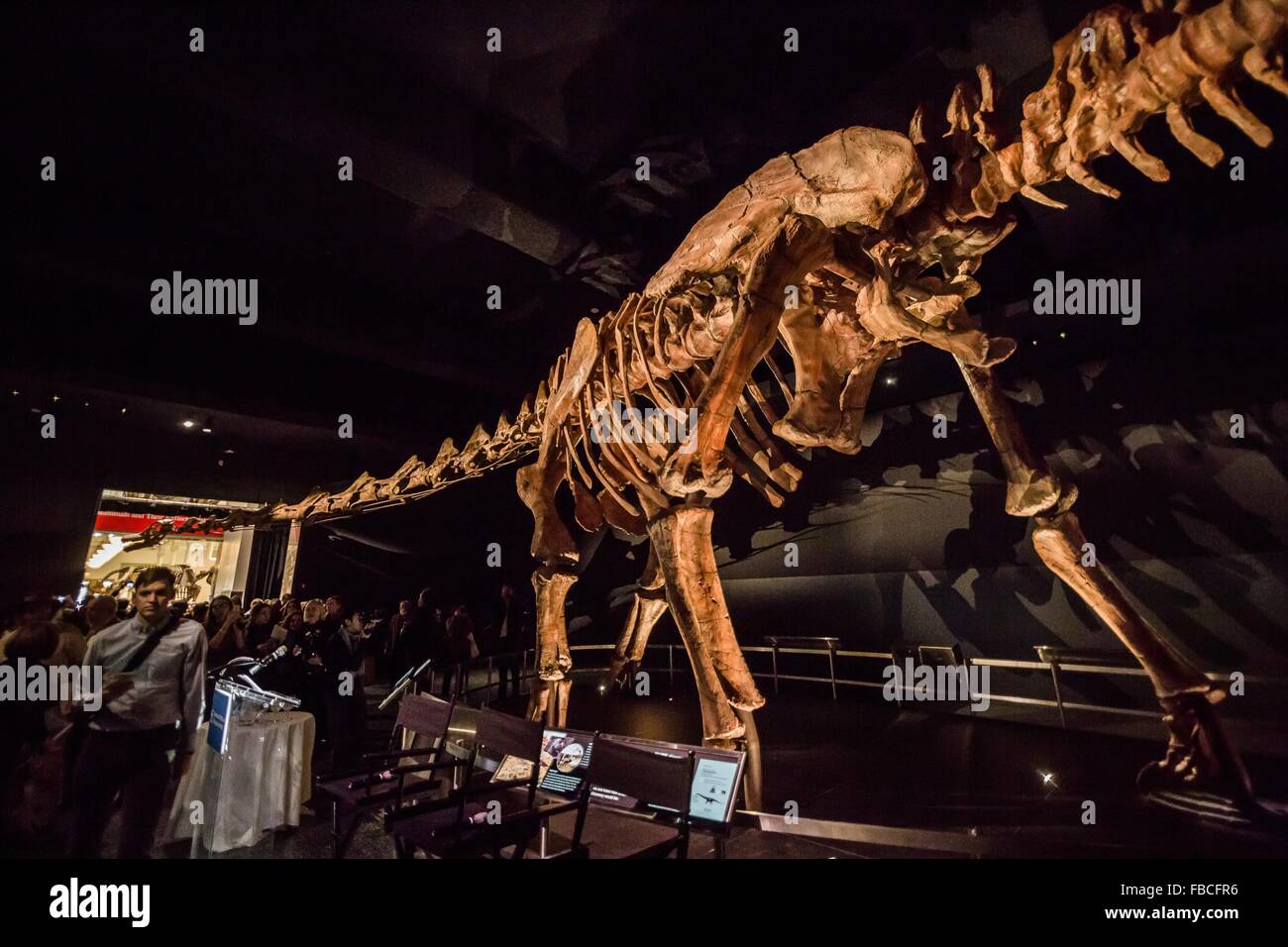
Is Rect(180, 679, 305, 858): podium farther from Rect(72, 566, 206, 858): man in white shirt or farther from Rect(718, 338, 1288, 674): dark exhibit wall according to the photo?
Rect(718, 338, 1288, 674): dark exhibit wall

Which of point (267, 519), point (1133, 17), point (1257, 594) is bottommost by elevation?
point (1257, 594)

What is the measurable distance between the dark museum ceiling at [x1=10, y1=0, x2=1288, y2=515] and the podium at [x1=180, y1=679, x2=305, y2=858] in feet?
15.0

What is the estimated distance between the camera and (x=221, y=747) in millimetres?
3742

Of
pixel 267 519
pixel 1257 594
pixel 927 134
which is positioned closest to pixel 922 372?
pixel 1257 594

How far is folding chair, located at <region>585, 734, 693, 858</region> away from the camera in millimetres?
2344

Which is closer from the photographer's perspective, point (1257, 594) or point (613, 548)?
point (1257, 594)

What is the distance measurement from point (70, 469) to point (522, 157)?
739 cm

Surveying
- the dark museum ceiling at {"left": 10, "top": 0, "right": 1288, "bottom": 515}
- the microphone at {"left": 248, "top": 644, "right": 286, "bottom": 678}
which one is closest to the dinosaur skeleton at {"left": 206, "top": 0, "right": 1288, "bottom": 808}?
the dark museum ceiling at {"left": 10, "top": 0, "right": 1288, "bottom": 515}

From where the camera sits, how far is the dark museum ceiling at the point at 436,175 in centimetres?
417
